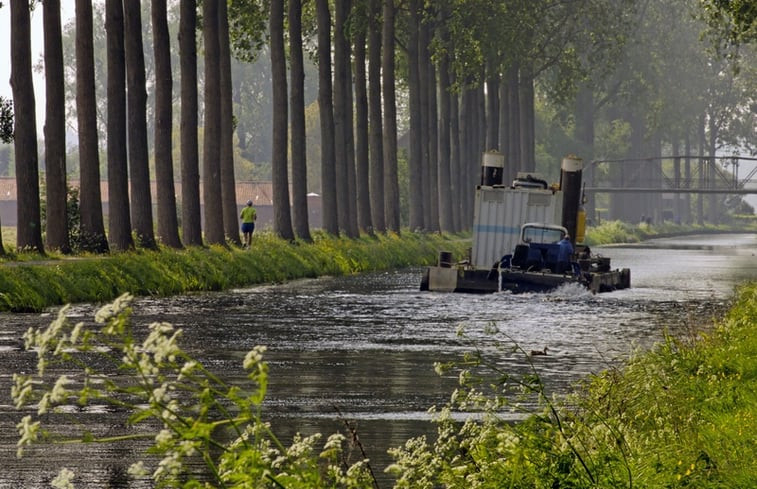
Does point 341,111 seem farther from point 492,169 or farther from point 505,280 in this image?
point 505,280

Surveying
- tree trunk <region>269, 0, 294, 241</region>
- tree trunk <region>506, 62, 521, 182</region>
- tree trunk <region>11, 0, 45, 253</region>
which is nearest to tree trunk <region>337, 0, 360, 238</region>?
tree trunk <region>269, 0, 294, 241</region>

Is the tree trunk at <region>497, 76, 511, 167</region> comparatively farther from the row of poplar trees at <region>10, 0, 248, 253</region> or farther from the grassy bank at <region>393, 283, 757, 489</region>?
the grassy bank at <region>393, 283, 757, 489</region>

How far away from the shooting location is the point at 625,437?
39.1 ft

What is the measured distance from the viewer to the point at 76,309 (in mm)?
31641

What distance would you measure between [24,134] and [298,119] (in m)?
20.8

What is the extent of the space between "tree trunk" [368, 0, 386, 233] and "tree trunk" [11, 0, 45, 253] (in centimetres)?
2947

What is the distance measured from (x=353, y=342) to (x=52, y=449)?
12428 millimetres

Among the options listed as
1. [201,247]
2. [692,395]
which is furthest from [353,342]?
[201,247]

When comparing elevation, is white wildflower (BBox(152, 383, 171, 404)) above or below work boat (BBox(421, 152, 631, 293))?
above

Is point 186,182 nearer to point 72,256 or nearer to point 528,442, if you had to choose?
point 72,256

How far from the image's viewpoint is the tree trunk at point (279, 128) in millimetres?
56812

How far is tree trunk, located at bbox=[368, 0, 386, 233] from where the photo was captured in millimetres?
68812

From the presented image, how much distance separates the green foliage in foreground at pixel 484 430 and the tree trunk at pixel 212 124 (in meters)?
30.3

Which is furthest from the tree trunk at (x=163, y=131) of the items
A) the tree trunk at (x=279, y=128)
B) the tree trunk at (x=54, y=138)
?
the tree trunk at (x=279, y=128)
